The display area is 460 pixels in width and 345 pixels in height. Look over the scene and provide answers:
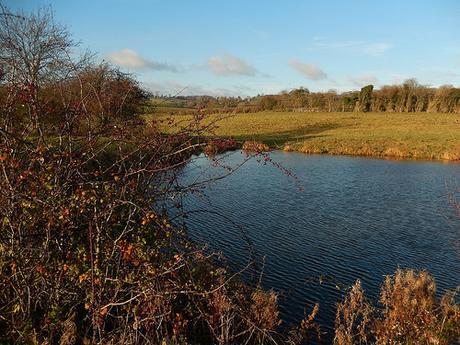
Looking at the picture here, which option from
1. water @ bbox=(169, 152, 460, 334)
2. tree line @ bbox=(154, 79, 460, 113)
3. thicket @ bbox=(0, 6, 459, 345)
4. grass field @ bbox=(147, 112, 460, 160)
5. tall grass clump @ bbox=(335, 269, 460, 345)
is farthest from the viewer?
tree line @ bbox=(154, 79, 460, 113)

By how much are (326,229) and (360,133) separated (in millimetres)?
38961

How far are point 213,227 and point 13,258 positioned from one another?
1059cm

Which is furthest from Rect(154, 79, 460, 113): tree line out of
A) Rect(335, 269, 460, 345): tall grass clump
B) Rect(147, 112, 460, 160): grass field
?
Rect(335, 269, 460, 345): tall grass clump

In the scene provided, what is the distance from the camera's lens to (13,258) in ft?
16.9

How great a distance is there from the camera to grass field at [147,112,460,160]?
40.9m

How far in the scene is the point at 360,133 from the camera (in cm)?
5281

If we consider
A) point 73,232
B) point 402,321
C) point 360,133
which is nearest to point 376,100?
point 360,133

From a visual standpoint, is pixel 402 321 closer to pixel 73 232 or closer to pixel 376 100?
pixel 73 232

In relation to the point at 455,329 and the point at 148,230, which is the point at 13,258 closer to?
the point at 148,230

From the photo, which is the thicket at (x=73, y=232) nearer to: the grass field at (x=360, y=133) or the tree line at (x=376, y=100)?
the grass field at (x=360, y=133)

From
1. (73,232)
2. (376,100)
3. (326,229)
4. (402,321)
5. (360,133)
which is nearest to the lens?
(73,232)

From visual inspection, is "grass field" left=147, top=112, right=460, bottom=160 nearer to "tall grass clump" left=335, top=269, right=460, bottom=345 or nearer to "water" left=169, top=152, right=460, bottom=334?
"water" left=169, top=152, right=460, bottom=334

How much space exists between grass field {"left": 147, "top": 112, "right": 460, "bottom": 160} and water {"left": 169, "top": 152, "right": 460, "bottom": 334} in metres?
6.60

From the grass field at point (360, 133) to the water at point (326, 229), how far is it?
6.60 meters
